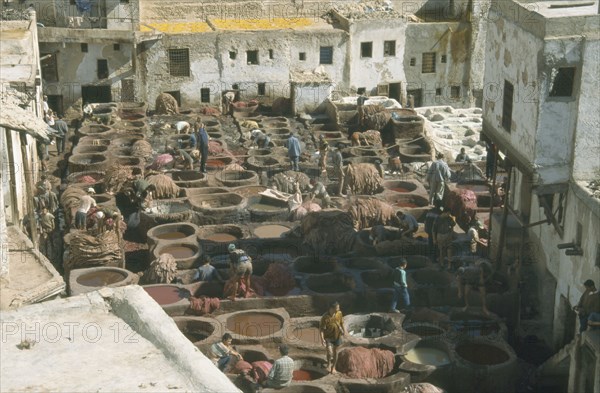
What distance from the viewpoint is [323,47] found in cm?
4778

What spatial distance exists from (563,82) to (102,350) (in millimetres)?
14326

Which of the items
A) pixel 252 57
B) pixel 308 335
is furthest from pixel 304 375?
pixel 252 57

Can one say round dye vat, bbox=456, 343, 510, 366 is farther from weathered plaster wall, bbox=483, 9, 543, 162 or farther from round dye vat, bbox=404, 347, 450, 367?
weathered plaster wall, bbox=483, 9, 543, 162

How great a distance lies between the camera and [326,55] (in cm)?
4797

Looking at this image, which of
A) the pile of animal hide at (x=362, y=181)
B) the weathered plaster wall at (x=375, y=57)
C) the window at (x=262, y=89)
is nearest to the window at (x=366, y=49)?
the weathered plaster wall at (x=375, y=57)

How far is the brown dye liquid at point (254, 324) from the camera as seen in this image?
80.3 feet

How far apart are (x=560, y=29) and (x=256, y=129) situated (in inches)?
803

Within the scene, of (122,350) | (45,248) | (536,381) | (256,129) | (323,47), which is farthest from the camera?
(323,47)

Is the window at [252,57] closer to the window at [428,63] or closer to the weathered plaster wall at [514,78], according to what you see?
the window at [428,63]

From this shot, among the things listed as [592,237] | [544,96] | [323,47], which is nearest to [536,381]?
[592,237]

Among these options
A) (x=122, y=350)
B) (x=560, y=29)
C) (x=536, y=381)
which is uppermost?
(x=560, y=29)

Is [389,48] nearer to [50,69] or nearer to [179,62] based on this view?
[179,62]

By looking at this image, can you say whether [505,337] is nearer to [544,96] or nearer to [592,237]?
[592,237]

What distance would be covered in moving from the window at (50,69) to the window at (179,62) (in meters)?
4.92
